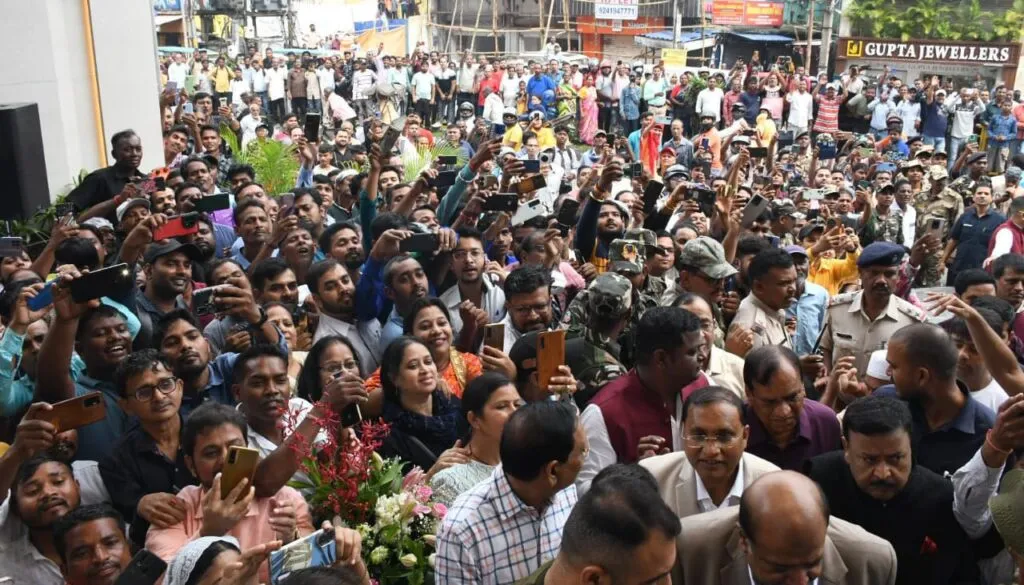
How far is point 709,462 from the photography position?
11.6 ft

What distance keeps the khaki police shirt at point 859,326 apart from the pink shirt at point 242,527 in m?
3.17

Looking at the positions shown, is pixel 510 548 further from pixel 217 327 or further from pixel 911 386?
pixel 217 327

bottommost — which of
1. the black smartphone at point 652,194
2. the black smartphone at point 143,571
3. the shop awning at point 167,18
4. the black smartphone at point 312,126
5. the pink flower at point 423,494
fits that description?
the pink flower at point 423,494

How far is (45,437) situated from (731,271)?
11.5 feet

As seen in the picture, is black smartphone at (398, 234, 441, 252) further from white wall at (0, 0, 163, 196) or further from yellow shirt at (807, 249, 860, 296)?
white wall at (0, 0, 163, 196)

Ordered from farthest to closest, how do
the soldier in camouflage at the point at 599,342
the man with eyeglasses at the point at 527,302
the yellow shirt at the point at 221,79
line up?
1. the yellow shirt at the point at 221,79
2. the man with eyeglasses at the point at 527,302
3. the soldier in camouflage at the point at 599,342

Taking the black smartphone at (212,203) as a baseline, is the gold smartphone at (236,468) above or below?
below

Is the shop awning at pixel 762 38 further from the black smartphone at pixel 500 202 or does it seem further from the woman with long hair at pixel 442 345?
the woman with long hair at pixel 442 345

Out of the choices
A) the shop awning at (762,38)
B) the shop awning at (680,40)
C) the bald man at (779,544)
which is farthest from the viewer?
the shop awning at (680,40)

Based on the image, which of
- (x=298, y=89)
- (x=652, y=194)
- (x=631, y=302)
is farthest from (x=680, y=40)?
(x=631, y=302)

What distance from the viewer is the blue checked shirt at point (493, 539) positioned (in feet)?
10.7

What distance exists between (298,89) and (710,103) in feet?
28.7

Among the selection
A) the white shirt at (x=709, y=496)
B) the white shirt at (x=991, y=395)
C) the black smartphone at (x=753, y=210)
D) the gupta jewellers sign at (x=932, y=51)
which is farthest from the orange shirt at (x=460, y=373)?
the gupta jewellers sign at (x=932, y=51)

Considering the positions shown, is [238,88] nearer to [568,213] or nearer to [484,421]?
[568,213]
